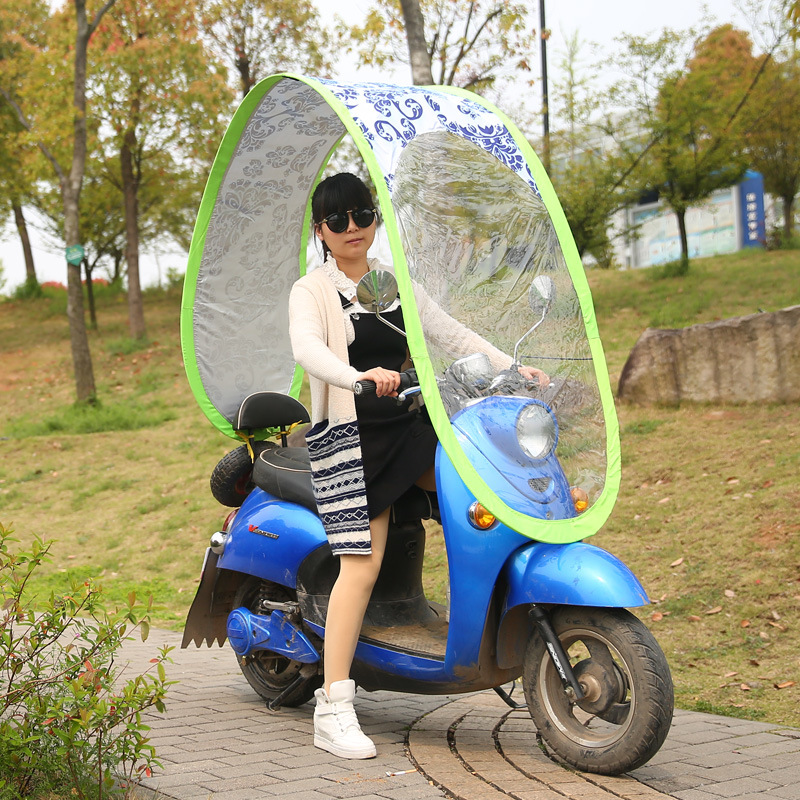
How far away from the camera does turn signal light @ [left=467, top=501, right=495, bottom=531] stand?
336 centimetres

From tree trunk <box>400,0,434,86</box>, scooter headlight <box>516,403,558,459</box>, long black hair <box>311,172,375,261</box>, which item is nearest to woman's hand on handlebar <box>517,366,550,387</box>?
scooter headlight <box>516,403,558,459</box>

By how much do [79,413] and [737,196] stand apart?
19.7 metres

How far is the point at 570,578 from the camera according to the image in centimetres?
316

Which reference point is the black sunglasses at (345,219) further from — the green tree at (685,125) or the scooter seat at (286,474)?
the green tree at (685,125)

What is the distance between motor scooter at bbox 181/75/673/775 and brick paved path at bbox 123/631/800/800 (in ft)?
0.55

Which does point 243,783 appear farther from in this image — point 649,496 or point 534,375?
point 649,496

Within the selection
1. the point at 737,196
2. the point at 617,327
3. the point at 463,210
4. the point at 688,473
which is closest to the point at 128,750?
the point at 463,210

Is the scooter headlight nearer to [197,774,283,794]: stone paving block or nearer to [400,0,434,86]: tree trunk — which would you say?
[197,774,283,794]: stone paving block

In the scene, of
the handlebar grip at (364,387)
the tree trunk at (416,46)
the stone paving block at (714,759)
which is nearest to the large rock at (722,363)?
the tree trunk at (416,46)

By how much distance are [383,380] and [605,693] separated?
1.22m

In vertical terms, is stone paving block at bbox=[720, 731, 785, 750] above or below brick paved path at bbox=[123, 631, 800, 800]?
below

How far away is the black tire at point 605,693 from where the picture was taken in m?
3.03

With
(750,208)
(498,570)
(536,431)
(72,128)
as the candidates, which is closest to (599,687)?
(498,570)

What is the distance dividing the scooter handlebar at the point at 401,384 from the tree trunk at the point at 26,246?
2483 centimetres
